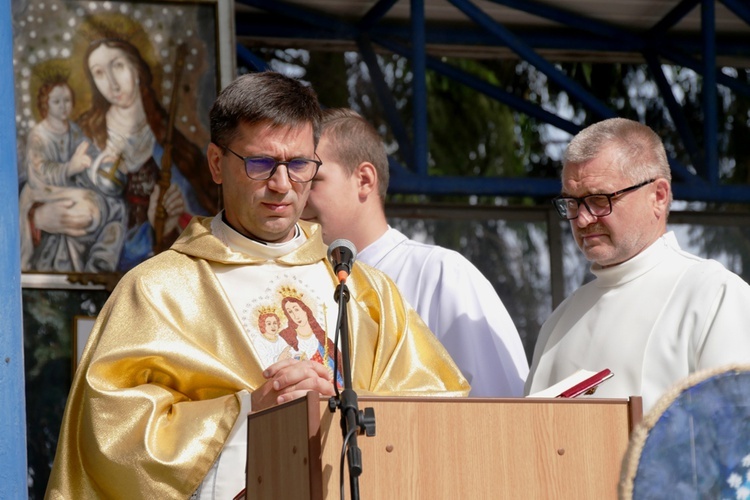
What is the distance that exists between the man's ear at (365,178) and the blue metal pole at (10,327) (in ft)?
4.34

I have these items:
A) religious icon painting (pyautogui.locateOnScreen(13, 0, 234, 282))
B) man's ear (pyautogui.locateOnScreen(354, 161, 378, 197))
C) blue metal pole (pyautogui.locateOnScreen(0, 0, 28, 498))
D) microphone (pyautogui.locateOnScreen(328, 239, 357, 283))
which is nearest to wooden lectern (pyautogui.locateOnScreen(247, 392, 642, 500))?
microphone (pyautogui.locateOnScreen(328, 239, 357, 283))

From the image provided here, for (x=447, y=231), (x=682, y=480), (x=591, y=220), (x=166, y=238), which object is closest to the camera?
(x=682, y=480)

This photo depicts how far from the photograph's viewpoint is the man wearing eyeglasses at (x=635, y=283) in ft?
14.4

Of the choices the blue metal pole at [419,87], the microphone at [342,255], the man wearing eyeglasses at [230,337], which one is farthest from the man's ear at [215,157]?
the blue metal pole at [419,87]

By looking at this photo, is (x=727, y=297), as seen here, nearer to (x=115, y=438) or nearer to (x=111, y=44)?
(x=115, y=438)

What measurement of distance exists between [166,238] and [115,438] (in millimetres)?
2838

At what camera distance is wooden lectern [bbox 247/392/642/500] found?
10.3ft

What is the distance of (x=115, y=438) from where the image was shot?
3682 mm

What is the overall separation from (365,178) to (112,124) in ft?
5.69

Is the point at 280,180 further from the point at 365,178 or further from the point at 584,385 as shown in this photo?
the point at 365,178

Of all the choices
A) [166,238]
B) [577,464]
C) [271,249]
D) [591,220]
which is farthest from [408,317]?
[166,238]

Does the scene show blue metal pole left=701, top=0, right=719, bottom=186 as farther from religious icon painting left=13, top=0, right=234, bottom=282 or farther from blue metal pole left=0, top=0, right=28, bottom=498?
blue metal pole left=0, top=0, right=28, bottom=498

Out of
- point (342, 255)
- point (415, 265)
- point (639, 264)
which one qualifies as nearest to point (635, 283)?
point (639, 264)

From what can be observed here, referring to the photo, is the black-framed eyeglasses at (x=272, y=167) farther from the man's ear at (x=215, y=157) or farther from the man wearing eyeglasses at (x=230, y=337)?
the man's ear at (x=215, y=157)
